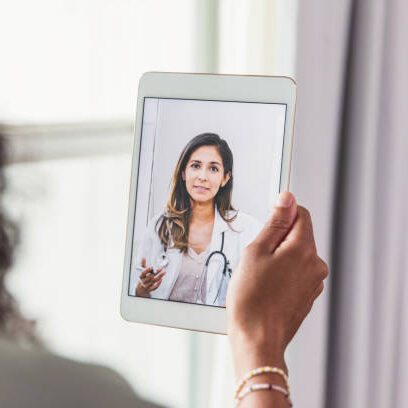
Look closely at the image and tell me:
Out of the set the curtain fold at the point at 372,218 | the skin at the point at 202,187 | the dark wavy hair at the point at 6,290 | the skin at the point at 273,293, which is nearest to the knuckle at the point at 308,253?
the skin at the point at 273,293

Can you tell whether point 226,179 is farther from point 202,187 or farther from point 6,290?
point 6,290

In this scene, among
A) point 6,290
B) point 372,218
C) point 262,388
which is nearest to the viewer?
point 262,388

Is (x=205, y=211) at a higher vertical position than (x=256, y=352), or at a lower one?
higher

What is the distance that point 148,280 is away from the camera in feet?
1.76

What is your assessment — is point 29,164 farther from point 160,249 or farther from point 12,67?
point 160,249

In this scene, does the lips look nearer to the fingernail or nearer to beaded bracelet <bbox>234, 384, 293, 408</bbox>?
the fingernail

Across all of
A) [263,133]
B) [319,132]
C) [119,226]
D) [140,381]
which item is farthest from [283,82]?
[140,381]

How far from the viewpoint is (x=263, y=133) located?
1.66 feet

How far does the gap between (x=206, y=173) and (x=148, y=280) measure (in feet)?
0.41

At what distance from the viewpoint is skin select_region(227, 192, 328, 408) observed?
0.41 metres

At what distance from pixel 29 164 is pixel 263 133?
0.40m

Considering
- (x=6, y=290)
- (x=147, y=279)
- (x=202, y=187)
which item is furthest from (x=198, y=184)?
(x=6, y=290)

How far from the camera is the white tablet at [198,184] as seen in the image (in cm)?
51

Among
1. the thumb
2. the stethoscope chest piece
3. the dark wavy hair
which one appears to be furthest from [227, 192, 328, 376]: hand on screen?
the dark wavy hair
